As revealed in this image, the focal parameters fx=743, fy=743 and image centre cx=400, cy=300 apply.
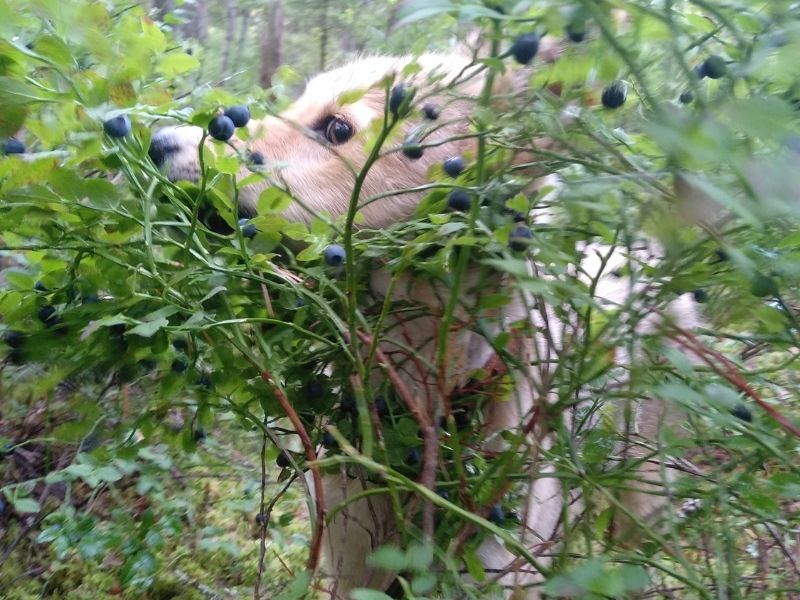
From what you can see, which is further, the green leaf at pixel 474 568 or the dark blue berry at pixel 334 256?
the dark blue berry at pixel 334 256

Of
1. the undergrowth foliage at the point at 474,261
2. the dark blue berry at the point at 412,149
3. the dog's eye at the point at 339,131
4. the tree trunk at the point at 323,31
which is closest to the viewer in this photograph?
the undergrowth foliage at the point at 474,261

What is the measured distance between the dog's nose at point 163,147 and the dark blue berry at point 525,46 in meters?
1.28

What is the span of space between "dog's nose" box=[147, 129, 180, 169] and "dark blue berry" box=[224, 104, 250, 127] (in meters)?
0.69

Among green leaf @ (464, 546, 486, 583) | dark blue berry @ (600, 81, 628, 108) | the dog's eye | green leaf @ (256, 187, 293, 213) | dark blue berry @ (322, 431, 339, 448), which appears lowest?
dark blue berry @ (322, 431, 339, 448)

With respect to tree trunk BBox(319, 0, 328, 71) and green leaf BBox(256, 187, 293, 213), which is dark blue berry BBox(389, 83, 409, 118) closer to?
green leaf BBox(256, 187, 293, 213)

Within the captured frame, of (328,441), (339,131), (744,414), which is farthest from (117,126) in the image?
(744,414)

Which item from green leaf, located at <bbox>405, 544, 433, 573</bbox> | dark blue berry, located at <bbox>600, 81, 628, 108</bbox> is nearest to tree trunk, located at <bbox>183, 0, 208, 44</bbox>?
dark blue berry, located at <bbox>600, 81, 628, 108</bbox>

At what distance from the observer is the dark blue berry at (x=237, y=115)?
1382 millimetres

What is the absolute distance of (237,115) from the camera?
138 cm

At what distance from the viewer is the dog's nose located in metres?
2.03

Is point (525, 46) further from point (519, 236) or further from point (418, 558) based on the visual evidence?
point (418, 558)

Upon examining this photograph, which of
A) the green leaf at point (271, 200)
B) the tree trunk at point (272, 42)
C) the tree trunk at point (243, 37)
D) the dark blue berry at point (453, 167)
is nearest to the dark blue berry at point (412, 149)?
the dark blue berry at point (453, 167)

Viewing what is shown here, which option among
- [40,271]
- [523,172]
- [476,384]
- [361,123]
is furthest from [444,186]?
[361,123]

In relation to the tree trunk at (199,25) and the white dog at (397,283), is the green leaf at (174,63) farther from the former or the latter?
the tree trunk at (199,25)
